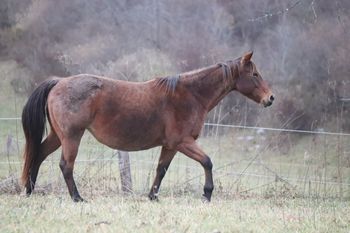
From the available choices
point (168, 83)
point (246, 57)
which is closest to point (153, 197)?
point (168, 83)

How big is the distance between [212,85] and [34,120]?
2433 mm

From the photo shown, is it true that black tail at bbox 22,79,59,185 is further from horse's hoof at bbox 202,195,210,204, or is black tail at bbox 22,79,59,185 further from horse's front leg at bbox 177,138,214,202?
horse's hoof at bbox 202,195,210,204

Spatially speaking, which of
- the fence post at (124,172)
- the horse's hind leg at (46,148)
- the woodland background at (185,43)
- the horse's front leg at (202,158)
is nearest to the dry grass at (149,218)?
the horse's front leg at (202,158)

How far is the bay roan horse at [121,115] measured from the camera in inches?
269

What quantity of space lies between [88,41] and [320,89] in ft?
25.0

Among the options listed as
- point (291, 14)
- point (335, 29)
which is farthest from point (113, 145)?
point (291, 14)

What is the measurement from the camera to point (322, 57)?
688 inches

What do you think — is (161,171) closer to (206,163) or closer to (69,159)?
(206,163)

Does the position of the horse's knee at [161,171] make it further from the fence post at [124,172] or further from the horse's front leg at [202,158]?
the fence post at [124,172]

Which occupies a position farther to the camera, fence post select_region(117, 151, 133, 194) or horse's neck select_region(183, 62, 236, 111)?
fence post select_region(117, 151, 133, 194)

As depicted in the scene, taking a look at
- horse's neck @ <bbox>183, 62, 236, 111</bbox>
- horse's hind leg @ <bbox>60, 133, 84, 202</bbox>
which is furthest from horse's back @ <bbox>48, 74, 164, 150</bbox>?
horse's neck @ <bbox>183, 62, 236, 111</bbox>

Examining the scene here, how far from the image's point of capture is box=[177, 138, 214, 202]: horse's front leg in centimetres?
710

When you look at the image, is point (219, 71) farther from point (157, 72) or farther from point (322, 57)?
point (322, 57)

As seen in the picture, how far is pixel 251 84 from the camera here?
7.90 m
